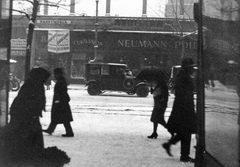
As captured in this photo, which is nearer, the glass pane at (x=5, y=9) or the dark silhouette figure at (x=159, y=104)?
the dark silhouette figure at (x=159, y=104)

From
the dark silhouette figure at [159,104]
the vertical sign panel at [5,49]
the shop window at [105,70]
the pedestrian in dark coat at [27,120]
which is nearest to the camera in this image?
the shop window at [105,70]

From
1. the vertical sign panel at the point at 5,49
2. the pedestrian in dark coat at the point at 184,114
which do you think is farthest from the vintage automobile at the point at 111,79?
the vertical sign panel at the point at 5,49

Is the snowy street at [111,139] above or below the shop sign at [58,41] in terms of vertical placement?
below

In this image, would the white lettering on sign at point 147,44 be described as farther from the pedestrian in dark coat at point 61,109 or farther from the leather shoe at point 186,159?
the leather shoe at point 186,159

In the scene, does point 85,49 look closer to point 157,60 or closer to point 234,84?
point 157,60

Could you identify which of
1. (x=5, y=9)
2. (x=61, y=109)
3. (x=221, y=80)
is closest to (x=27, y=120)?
(x=61, y=109)

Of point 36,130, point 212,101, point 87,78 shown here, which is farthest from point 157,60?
point 36,130
